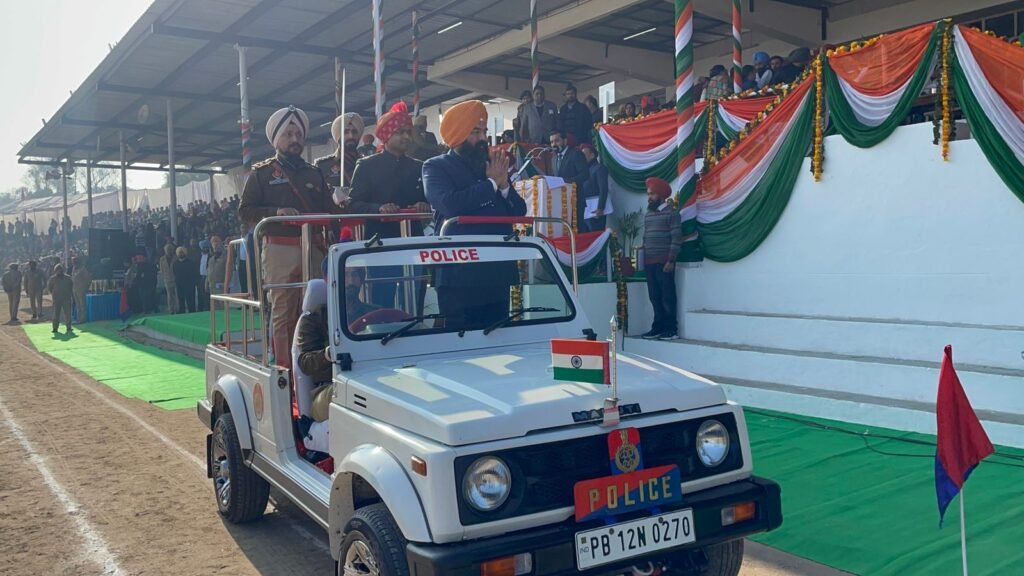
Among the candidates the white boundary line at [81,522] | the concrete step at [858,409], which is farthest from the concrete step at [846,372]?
the white boundary line at [81,522]

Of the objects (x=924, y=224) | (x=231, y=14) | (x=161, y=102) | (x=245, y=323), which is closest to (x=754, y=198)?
(x=924, y=224)

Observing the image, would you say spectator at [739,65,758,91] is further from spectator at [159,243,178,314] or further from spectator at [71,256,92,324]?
spectator at [71,256,92,324]

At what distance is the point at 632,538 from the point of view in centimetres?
304

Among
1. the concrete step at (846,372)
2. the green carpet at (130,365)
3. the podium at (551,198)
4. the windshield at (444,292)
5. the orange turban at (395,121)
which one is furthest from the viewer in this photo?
the podium at (551,198)

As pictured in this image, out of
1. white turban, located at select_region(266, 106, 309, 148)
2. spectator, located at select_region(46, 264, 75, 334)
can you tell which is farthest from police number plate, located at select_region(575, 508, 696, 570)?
spectator, located at select_region(46, 264, 75, 334)

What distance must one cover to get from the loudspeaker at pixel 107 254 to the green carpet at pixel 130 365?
473 cm

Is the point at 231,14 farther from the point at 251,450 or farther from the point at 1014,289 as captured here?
the point at 1014,289

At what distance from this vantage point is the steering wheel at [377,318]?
4051 millimetres

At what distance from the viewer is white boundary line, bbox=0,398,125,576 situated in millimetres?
4738

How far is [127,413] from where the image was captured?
31.2 ft

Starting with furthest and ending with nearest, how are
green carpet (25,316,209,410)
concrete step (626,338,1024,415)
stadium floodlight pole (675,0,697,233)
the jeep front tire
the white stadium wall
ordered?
green carpet (25,316,209,410)
stadium floodlight pole (675,0,697,233)
the white stadium wall
concrete step (626,338,1024,415)
the jeep front tire

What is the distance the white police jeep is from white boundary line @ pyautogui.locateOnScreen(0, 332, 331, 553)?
69cm

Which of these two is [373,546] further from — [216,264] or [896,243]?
[216,264]

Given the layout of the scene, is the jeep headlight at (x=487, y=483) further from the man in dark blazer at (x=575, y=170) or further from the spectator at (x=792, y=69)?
the spectator at (x=792, y=69)
